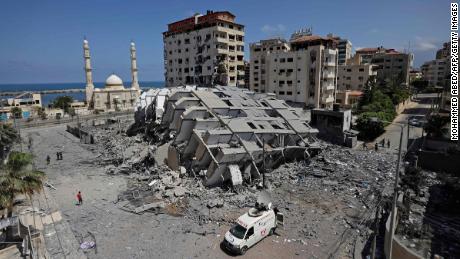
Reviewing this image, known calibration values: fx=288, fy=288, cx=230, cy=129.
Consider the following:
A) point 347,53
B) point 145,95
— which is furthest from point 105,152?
point 347,53

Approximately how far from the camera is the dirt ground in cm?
1354

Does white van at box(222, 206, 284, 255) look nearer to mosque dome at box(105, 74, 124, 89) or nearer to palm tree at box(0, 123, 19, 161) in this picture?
palm tree at box(0, 123, 19, 161)

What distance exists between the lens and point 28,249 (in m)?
12.9

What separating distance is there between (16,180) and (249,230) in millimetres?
10685

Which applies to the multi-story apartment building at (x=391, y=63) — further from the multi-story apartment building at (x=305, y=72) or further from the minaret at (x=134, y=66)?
the minaret at (x=134, y=66)

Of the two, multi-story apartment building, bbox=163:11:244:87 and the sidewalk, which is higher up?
multi-story apartment building, bbox=163:11:244:87

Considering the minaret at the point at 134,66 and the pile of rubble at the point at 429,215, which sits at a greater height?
the minaret at the point at 134,66

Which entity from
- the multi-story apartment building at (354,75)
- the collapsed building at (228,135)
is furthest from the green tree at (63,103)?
the multi-story apartment building at (354,75)

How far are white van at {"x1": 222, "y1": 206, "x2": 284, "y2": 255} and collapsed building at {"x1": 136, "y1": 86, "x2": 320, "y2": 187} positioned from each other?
6.09 meters

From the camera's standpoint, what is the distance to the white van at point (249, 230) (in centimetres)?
1330

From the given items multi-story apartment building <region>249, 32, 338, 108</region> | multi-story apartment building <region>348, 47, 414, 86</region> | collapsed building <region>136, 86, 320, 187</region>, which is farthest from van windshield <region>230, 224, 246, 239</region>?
multi-story apartment building <region>348, 47, 414, 86</region>

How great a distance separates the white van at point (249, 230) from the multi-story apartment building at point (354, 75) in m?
65.9

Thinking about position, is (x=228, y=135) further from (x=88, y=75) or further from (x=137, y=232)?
(x=88, y=75)

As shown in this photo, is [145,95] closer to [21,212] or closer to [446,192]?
[21,212]
